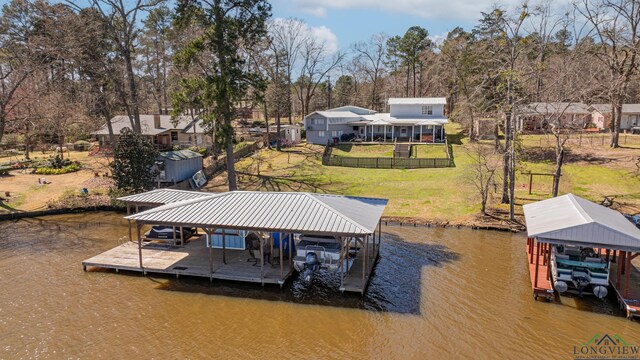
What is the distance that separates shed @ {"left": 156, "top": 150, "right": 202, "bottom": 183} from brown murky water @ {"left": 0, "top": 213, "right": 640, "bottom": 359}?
13.3 metres

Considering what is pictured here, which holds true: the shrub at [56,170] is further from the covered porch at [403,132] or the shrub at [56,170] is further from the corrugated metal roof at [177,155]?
the covered porch at [403,132]

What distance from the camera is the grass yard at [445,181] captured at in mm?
29438

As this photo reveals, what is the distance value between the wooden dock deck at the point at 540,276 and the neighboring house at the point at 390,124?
2846cm

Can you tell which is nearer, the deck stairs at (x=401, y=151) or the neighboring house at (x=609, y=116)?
the deck stairs at (x=401, y=151)

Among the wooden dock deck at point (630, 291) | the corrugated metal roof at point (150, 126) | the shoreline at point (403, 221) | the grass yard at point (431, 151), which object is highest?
the corrugated metal roof at point (150, 126)

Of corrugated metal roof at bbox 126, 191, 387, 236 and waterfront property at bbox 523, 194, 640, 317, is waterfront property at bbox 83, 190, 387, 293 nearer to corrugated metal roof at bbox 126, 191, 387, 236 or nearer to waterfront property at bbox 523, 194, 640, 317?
corrugated metal roof at bbox 126, 191, 387, 236

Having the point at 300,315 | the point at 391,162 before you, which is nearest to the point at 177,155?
the point at 391,162

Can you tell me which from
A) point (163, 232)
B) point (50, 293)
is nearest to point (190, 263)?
point (163, 232)

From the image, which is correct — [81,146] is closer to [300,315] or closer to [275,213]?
[275,213]

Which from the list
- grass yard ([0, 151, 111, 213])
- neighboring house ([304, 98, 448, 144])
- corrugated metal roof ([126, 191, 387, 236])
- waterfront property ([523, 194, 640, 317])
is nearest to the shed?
grass yard ([0, 151, 111, 213])

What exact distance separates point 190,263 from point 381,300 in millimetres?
8983

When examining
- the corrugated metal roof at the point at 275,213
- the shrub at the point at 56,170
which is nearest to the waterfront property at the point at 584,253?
the corrugated metal roof at the point at 275,213

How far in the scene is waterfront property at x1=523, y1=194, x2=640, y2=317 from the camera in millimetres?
16266

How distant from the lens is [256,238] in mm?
21172
